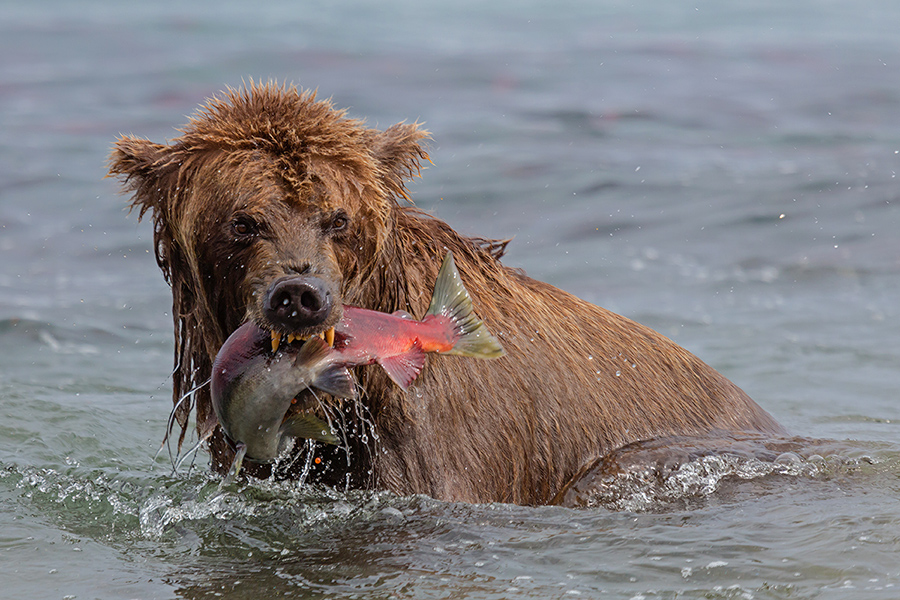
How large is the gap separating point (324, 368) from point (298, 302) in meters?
0.38

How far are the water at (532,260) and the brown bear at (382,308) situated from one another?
238mm

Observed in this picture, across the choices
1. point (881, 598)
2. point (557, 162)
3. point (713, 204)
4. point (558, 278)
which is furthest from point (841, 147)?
point (881, 598)

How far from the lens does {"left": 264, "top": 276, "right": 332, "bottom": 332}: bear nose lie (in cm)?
385

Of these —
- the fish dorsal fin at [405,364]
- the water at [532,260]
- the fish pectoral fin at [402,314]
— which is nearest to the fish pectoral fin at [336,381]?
the fish dorsal fin at [405,364]

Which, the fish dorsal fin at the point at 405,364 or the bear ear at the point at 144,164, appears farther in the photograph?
the bear ear at the point at 144,164

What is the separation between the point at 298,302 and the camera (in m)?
3.86

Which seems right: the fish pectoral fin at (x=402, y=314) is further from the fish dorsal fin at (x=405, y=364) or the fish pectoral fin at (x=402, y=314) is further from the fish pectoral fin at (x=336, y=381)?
the fish pectoral fin at (x=336, y=381)

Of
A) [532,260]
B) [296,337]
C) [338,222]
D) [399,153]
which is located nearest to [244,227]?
[338,222]

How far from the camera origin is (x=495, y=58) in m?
19.2

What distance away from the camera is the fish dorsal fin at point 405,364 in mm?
4273

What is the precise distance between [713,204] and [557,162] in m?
2.06

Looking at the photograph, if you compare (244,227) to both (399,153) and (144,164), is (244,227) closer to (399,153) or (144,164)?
(144,164)

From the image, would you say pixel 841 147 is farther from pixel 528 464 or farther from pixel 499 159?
pixel 528 464

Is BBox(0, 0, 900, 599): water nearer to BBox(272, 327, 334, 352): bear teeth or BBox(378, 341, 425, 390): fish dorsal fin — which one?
BBox(378, 341, 425, 390): fish dorsal fin
